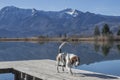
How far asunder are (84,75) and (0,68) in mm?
6019

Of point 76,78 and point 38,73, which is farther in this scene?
point 38,73

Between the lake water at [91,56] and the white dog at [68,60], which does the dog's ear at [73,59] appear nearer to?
the white dog at [68,60]

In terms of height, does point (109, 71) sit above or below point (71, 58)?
below

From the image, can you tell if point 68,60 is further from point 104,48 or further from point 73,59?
point 104,48

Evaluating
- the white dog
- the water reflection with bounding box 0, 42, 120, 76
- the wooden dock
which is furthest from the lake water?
the white dog

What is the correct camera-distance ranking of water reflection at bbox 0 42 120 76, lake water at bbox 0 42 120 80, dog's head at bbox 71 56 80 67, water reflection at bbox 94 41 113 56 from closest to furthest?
dog's head at bbox 71 56 80 67, lake water at bbox 0 42 120 80, water reflection at bbox 0 42 120 76, water reflection at bbox 94 41 113 56

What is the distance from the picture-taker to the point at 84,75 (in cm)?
1730

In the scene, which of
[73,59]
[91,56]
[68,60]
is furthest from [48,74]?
[91,56]

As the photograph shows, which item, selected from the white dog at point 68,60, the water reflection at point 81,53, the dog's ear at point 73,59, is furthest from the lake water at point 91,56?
the dog's ear at point 73,59

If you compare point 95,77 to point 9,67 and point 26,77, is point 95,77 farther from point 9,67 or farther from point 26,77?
point 9,67

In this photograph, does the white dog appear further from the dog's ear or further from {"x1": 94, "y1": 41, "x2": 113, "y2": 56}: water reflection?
{"x1": 94, "y1": 41, "x2": 113, "y2": 56}: water reflection

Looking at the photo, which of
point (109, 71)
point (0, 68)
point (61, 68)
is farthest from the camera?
point (109, 71)

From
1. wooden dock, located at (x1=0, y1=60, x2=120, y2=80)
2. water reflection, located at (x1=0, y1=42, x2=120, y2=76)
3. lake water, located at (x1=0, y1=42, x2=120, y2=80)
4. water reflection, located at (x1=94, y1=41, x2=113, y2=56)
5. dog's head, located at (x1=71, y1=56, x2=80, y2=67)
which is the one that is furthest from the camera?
water reflection, located at (x1=94, y1=41, x2=113, y2=56)

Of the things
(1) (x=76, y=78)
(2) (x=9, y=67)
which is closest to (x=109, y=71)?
(2) (x=9, y=67)
